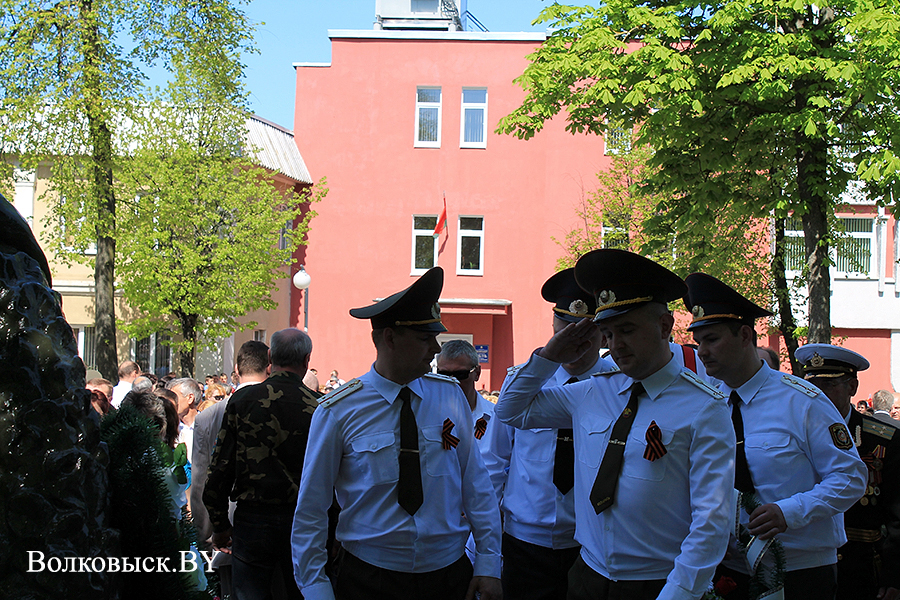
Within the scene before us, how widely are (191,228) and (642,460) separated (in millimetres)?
18793

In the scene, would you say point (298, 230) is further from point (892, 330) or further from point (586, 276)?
point (586, 276)

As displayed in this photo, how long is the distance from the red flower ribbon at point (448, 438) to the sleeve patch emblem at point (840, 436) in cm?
164

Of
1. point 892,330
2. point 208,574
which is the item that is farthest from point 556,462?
point 892,330

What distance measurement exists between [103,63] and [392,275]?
1200cm

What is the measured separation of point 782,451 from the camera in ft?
12.2

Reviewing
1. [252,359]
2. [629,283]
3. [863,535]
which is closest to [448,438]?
[629,283]

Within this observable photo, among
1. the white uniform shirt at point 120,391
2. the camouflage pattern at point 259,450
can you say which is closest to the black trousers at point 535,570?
the camouflage pattern at point 259,450

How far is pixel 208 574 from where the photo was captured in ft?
7.08

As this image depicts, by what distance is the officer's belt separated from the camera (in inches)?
178

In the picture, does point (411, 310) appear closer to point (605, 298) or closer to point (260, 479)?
point (605, 298)

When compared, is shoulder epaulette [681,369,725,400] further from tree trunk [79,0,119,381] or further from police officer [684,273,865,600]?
tree trunk [79,0,119,381]

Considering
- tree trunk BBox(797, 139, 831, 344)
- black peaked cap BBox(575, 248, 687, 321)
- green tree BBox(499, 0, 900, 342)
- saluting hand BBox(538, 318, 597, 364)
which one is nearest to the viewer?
black peaked cap BBox(575, 248, 687, 321)

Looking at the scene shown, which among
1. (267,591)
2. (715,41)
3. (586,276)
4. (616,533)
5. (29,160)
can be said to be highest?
(715,41)

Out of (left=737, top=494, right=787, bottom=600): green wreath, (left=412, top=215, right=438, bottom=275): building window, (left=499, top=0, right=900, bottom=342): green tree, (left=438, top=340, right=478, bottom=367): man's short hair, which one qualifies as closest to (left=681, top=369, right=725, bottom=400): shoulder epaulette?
(left=737, top=494, right=787, bottom=600): green wreath
